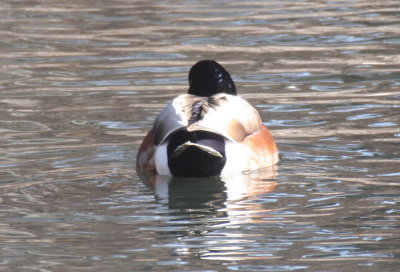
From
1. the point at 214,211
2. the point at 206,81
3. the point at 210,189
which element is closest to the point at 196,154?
the point at 210,189

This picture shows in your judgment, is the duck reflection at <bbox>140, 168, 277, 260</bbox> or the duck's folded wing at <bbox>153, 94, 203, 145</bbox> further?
the duck's folded wing at <bbox>153, 94, 203, 145</bbox>

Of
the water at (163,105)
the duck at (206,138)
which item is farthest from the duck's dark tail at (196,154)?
the water at (163,105)

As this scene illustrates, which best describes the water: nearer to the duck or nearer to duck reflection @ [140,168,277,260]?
duck reflection @ [140,168,277,260]

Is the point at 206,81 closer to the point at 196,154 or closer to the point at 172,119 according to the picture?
the point at 172,119

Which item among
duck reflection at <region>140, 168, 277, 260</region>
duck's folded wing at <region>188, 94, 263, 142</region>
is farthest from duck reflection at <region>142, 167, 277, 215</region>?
duck's folded wing at <region>188, 94, 263, 142</region>

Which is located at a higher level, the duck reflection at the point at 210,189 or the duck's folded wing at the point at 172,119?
the duck's folded wing at the point at 172,119

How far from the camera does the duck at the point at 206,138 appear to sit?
28.3 ft

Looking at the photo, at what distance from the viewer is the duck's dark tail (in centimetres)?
854

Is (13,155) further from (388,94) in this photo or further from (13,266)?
(388,94)

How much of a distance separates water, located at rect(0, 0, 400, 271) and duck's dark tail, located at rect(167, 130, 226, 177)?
106 millimetres

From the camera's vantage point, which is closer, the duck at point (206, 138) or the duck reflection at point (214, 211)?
the duck reflection at point (214, 211)

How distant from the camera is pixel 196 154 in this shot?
8.64 m

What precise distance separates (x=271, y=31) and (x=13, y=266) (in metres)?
9.42

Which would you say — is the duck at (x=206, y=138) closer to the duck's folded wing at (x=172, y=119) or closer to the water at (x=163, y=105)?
the duck's folded wing at (x=172, y=119)
